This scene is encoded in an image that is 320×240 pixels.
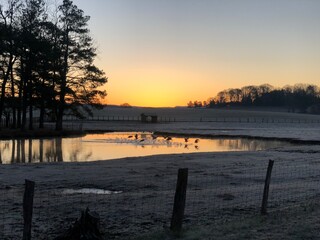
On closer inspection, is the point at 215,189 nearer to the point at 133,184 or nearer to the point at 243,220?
the point at 133,184

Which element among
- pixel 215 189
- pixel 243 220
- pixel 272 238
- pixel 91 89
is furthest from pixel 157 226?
pixel 91 89

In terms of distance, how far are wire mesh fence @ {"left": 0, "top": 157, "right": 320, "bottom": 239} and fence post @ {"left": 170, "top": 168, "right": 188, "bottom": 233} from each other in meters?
0.68

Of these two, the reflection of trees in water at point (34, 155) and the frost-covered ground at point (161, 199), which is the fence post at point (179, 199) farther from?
the reflection of trees in water at point (34, 155)

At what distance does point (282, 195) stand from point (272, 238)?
17.0ft

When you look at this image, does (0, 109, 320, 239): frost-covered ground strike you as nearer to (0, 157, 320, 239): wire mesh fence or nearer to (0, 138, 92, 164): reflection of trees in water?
(0, 157, 320, 239): wire mesh fence

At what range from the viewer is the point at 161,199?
476 inches

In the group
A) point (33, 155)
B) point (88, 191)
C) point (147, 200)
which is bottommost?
point (33, 155)

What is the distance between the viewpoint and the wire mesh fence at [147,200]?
30.5ft

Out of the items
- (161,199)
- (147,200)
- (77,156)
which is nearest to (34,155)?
(77,156)

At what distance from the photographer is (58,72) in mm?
54500

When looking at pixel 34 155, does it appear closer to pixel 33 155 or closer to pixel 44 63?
pixel 33 155

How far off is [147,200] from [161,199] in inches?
15.0

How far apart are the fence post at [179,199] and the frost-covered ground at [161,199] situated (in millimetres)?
202

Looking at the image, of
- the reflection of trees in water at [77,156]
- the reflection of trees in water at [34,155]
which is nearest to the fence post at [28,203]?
the reflection of trees in water at [34,155]
